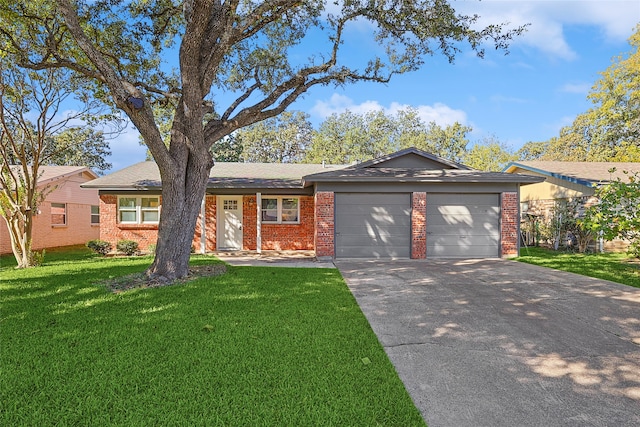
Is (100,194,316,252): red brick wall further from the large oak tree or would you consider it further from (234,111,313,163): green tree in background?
Answer: (234,111,313,163): green tree in background

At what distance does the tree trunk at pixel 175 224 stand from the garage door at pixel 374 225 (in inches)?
205

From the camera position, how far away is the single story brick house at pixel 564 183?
1478 cm

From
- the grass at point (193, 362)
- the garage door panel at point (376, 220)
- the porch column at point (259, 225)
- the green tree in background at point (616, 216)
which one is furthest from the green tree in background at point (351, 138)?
the grass at point (193, 362)

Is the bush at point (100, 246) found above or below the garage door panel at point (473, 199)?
below

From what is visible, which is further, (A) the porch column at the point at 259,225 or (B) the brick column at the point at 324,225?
(A) the porch column at the point at 259,225

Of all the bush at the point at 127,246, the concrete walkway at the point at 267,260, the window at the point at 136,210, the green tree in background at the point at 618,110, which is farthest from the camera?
the green tree in background at the point at 618,110

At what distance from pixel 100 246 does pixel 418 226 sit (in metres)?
11.4

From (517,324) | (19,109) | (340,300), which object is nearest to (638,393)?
(517,324)

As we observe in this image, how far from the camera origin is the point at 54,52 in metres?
8.42

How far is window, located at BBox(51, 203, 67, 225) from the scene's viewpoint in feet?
56.6

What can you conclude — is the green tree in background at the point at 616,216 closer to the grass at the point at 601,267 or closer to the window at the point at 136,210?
the grass at the point at 601,267

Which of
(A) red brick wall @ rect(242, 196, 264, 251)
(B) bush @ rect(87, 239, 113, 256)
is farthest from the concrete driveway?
(B) bush @ rect(87, 239, 113, 256)

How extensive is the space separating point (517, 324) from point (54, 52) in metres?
10.9

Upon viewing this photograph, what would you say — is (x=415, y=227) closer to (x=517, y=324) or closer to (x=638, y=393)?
(x=517, y=324)
